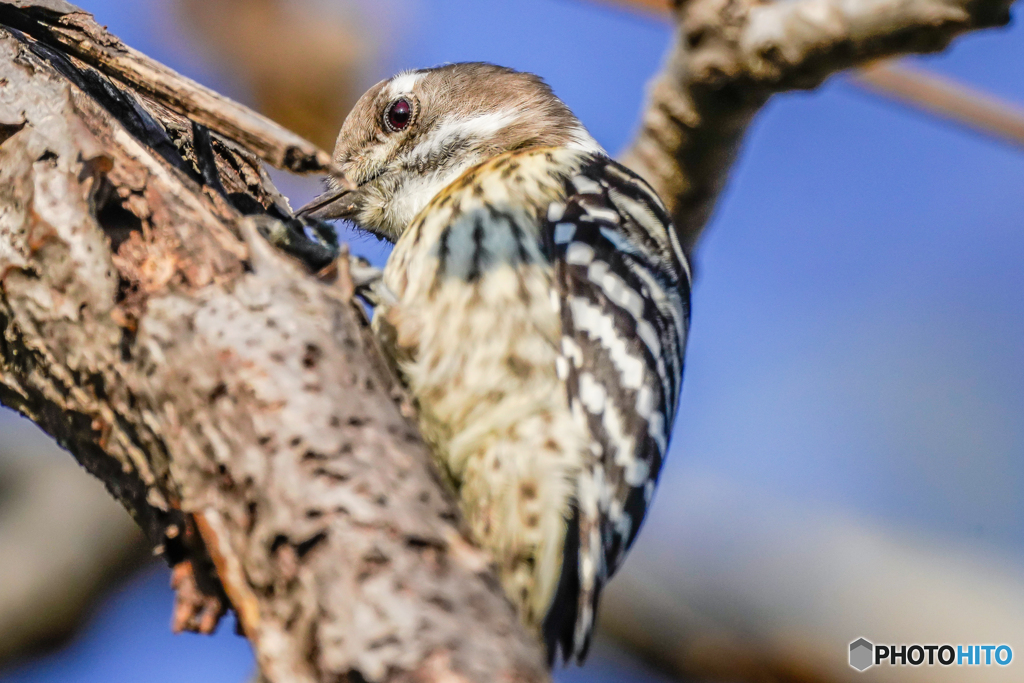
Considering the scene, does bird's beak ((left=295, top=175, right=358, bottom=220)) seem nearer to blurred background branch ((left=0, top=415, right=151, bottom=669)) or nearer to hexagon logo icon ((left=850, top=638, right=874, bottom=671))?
blurred background branch ((left=0, top=415, right=151, bottom=669))

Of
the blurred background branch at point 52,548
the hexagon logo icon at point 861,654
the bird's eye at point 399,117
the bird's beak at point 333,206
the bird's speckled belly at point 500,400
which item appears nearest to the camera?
the bird's speckled belly at point 500,400

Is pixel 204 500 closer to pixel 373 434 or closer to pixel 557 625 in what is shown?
pixel 373 434

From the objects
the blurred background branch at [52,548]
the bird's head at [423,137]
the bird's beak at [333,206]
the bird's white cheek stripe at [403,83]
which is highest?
the bird's white cheek stripe at [403,83]

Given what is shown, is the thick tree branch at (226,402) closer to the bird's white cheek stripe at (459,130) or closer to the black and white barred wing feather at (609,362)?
the black and white barred wing feather at (609,362)

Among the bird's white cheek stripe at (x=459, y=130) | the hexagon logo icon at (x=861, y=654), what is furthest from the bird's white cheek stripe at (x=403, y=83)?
the hexagon logo icon at (x=861, y=654)

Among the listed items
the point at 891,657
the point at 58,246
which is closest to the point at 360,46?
the point at 58,246

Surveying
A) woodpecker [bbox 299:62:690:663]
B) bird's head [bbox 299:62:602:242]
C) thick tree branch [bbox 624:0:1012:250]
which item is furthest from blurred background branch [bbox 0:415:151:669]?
thick tree branch [bbox 624:0:1012:250]

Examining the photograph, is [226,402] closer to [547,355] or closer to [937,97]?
[547,355]
